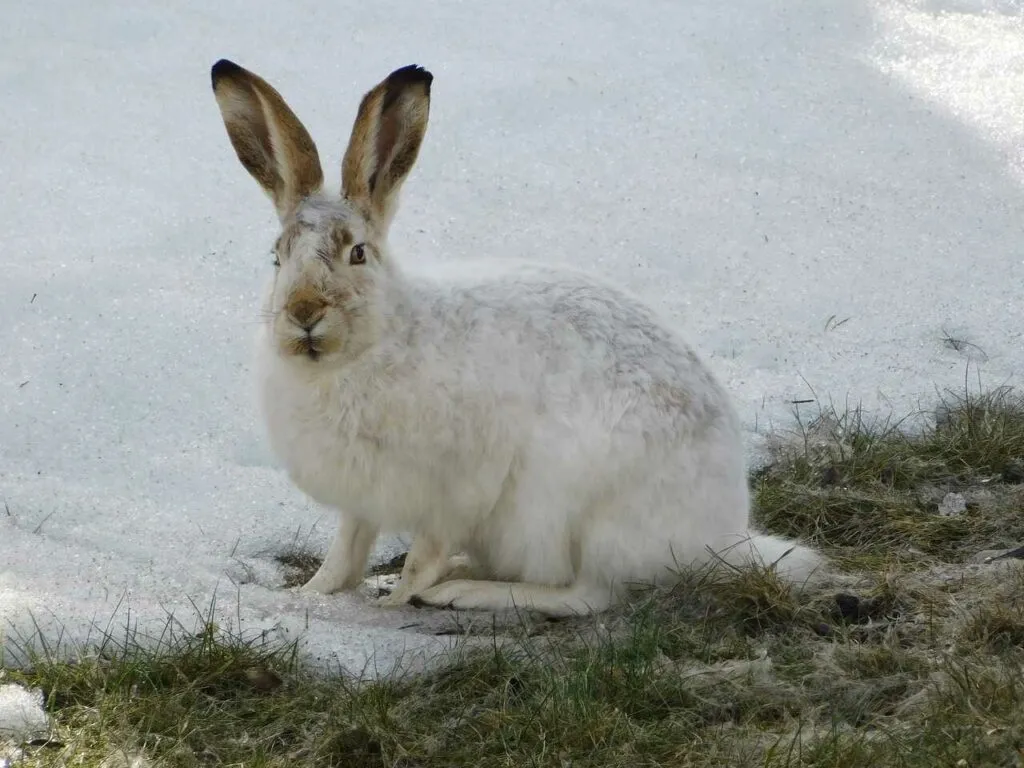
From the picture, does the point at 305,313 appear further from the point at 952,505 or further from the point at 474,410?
the point at 952,505

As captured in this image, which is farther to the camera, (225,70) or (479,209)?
→ (479,209)

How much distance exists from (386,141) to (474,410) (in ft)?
2.76

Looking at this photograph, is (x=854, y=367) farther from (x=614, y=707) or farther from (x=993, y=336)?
(x=614, y=707)

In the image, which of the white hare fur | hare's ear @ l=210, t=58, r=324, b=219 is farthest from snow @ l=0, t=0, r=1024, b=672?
hare's ear @ l=210, t=58, r=324, b=219

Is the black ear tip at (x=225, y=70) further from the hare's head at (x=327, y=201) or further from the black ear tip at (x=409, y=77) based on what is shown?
the black ear tip at (x=409, y=77)

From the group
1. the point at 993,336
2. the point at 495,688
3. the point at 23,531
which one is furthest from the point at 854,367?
the point at 23,531

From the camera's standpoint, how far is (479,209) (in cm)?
684

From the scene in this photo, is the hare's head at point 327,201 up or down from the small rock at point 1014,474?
up

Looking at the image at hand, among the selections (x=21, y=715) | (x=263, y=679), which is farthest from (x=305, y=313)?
(x=21, y=715)

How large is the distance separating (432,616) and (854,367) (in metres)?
2.50

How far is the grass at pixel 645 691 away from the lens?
334cm

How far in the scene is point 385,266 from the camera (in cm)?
446

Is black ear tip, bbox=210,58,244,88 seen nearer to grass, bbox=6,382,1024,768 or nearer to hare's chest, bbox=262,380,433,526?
hare's chest, bbox=262,380,433,526

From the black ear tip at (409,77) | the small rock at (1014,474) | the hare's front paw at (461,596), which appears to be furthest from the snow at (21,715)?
the small rock at (1014,474)
